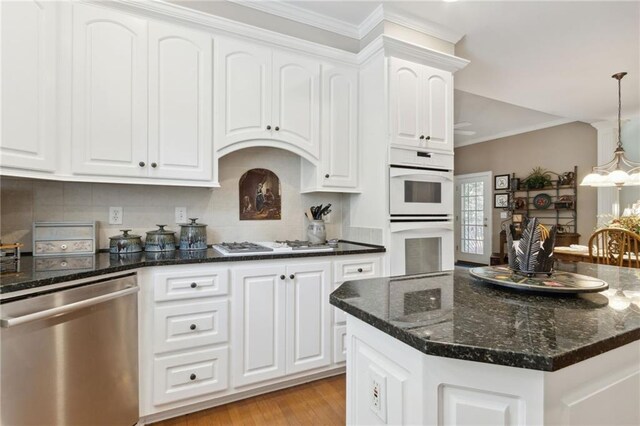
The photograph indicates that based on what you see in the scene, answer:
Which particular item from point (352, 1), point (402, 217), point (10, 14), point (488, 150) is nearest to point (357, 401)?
point (402, 217)

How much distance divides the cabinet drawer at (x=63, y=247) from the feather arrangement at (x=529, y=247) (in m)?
2.22

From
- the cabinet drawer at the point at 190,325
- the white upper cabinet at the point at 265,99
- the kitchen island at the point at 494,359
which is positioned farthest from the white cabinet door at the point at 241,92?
the kitchen island at the point at 494,359

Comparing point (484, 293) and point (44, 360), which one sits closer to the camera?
point (484, 293)

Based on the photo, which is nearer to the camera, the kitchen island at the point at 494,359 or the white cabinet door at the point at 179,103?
the kitchen island at the point at 494,359

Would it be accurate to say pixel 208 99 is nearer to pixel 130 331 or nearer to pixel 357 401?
pixel 130 331

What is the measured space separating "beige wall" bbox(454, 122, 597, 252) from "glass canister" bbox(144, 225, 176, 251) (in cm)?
587

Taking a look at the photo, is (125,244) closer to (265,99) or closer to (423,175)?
(265,99)

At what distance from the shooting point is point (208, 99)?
213cm

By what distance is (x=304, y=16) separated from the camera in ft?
8.28

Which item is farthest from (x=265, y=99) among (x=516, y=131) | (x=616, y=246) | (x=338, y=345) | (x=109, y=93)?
(x=516, y=131)

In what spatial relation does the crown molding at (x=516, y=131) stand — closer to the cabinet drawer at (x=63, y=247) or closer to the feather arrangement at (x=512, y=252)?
the feather arrangement at (x=512, y=252)

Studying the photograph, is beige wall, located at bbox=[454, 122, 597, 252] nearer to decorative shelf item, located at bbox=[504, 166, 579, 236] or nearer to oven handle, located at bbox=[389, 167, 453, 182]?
decorative shelf item, located at bbox=[504, 166, 579, 236]

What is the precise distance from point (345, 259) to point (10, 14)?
220 centimetres

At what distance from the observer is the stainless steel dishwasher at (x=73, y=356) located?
1229 mm
